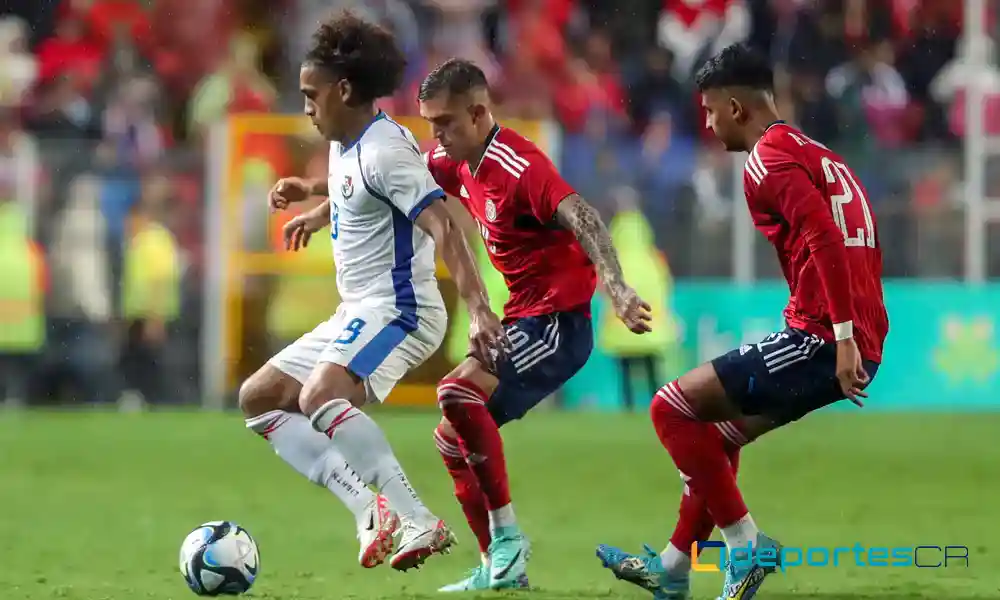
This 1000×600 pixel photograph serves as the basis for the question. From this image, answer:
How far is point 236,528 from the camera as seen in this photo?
6645 millimetres

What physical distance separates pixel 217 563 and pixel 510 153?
201 centimetres

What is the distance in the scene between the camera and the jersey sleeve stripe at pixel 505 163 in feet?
23.0

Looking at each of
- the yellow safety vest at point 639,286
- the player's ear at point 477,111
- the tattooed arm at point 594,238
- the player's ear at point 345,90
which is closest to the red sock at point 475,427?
the tattooed arm at point 594,238

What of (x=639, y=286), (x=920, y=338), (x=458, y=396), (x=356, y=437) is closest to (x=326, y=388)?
(x=356, y=437)

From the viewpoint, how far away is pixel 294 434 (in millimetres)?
6824

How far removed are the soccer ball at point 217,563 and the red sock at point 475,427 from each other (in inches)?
38.0

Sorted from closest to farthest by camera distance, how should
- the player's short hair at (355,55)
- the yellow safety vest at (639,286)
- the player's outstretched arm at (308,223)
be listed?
the player's short hair at (355,55)
the player's outstretched arm at (308,223)
the yellow safety vest at (639,286)

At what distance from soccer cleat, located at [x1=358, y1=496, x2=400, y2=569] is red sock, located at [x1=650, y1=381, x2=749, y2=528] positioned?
3.40ft

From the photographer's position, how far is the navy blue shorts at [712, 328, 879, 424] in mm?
6113

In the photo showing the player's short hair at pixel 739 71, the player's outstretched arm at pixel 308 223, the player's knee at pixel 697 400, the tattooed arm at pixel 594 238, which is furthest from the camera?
the player's outstretched arm at pixel 308 223

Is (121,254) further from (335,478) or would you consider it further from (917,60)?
(335,478)

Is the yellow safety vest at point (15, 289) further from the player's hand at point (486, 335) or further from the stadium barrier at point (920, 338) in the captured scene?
the player's hand at point (486, 335)

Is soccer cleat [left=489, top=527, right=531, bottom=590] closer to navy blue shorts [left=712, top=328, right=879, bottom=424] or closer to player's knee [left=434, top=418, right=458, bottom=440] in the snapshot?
player's knee [left=434, top=418, right=458, bottom=440]

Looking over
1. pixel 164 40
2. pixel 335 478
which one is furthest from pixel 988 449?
pixel 164 40
